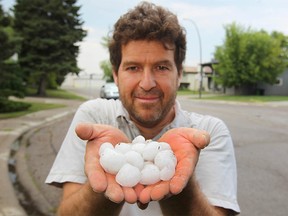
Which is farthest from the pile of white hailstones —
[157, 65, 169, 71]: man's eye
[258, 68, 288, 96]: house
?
[258, 68, 288, 96]: house

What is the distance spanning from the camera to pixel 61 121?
15.4 meters

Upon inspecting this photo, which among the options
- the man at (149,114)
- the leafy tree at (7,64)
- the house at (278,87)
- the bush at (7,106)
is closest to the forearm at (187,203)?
the man at (149,114)

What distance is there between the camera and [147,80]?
2232 millimetres

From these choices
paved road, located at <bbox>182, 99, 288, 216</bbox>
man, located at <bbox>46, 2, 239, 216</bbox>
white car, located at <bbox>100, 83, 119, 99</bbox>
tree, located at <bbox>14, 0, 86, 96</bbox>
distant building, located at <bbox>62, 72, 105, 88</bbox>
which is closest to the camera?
man, located at <bbox>46, 2, 239, 216</bbox>

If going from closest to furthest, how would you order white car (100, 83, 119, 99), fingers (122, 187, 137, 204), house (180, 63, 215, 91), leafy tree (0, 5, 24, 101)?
fingers (122, 187, 137, 204)
leafy tree (0, 5, 24, 101)
white car (100, 83, 119, 99)
house (180, 63, 215, 91)

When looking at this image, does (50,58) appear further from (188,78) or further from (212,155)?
(188,78)

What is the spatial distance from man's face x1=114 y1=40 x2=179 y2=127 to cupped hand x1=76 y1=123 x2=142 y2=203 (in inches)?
15.6

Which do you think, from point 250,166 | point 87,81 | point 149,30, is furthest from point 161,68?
point 87,81

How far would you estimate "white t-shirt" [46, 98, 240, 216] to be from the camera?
7.04 feet

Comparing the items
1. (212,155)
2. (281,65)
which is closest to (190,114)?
(212,155)

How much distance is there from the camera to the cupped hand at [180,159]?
1.49 metres

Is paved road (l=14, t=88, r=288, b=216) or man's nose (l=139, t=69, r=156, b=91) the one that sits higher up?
man's nose (l=139, t=69, r=156, b=91)

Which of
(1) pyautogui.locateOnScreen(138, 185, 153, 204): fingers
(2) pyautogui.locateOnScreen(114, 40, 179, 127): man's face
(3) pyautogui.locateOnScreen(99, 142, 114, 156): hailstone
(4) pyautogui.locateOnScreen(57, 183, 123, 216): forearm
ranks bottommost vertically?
(4) pyautogui.locateOnScreen(57, 183, 123, 216): forearm

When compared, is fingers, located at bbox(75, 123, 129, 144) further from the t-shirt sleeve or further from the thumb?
the t-shirt sleeve
